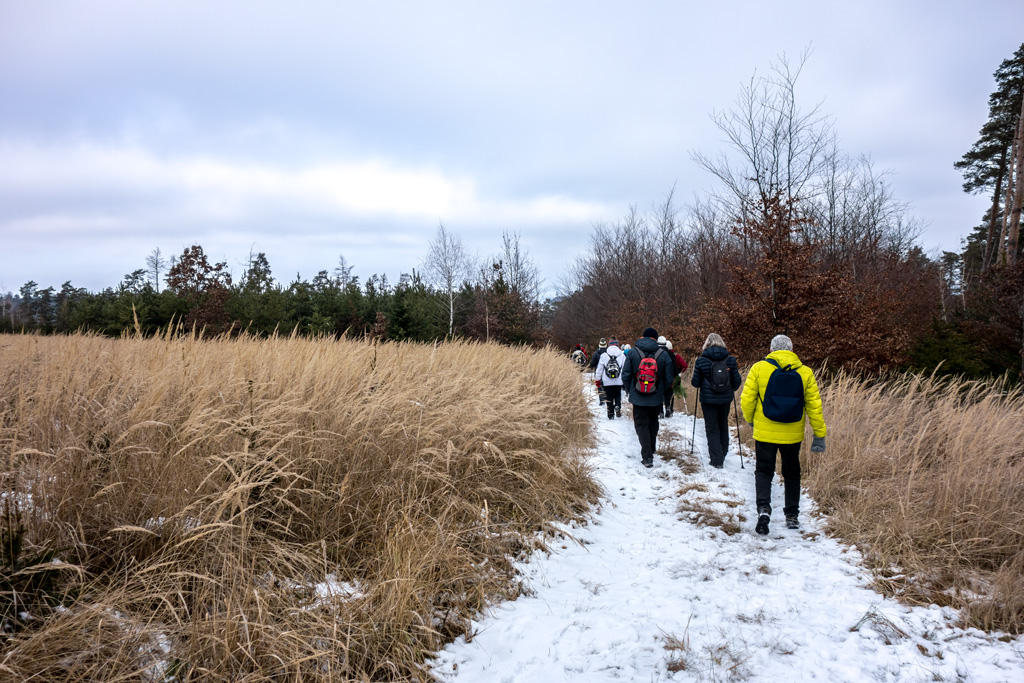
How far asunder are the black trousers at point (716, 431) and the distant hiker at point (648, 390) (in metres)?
0.69

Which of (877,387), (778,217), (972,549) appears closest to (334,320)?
(778,217)

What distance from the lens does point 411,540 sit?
3176 millimetres

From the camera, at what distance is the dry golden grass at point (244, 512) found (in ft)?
6.93

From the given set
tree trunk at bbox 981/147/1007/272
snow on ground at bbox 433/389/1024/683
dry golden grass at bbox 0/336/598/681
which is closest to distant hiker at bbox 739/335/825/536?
snow on ground at bbox 433/389/1024/683

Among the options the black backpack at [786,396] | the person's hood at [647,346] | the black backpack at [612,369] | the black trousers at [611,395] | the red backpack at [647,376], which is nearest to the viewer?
the black backpack at [786,396]

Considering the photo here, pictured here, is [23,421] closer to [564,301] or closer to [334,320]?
[334,320]

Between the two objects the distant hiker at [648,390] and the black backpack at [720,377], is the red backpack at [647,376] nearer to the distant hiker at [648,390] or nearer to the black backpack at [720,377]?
the distant hiker at [648,390]

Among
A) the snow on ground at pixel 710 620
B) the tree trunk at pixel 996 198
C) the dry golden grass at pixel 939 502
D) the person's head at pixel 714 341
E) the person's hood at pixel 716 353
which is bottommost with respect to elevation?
the snow on ground at pixel 710 620

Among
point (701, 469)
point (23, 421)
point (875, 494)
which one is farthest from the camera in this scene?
point (701, 469)

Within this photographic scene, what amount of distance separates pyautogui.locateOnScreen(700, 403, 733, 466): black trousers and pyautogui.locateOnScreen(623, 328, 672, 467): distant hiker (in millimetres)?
685

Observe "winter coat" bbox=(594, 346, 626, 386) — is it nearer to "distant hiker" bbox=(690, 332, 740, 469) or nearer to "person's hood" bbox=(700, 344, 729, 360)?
"distant hiker" bbox=(690, 332, 740, 469)

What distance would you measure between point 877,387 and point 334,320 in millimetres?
22941

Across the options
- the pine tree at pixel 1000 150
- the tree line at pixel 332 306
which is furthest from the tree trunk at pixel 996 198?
the tree line at pixel 332 306

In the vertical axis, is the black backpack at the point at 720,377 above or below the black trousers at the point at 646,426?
above
